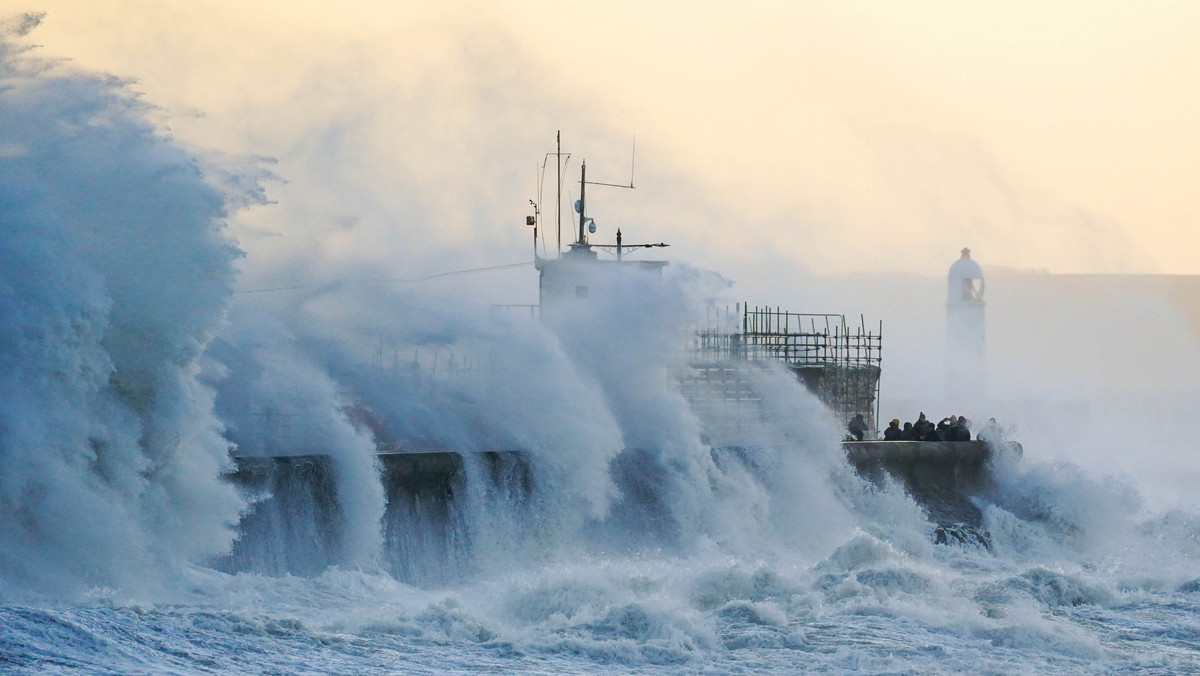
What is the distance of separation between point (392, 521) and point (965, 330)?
90.3 feet

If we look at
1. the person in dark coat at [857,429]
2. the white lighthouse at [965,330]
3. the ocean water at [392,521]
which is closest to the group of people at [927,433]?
the person in dark coat at [857,429]

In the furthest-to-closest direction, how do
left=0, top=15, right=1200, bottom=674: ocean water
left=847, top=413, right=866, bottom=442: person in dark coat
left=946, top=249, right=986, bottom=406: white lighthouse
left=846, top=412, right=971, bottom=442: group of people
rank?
left=946, top=249, right=986, bottom=406: white lighthouse, left=847, top=413, right=866, bottom=442: person in dark coat, left=846, top=412, right=971, bottom=442: group of people, left=0, top=15, right=1200, bottom=674: ocean water

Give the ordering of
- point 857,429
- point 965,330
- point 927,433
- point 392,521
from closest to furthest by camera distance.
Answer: point 392,521
point 927,433
point 857,429
point 965,330

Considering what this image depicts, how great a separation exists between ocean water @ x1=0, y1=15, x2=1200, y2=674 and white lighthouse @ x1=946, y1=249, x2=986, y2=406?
19219 millimetres

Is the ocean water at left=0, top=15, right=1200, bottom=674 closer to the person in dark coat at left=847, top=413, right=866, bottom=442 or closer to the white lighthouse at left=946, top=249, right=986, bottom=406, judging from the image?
the person in dark coat at left=847, top=413, right=866, bottom=442

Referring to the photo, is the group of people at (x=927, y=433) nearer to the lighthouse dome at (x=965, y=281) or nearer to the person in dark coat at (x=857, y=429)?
the person in dark coat at (x=857, y=429)

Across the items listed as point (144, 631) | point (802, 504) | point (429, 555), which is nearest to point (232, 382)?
point (429, 555)

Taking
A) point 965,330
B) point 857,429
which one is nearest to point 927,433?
point 857,429

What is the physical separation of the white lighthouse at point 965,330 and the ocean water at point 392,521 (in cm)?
1922

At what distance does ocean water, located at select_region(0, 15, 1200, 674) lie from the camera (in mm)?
12414

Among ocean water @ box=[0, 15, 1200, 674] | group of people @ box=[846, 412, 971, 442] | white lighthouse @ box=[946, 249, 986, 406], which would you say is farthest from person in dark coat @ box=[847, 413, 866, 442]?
white lighthouse @ box=[946, 249, 986, 406]

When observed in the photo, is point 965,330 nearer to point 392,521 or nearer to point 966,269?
point 966,269

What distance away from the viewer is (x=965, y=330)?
41.2 metres

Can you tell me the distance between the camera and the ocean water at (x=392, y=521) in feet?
40.7
